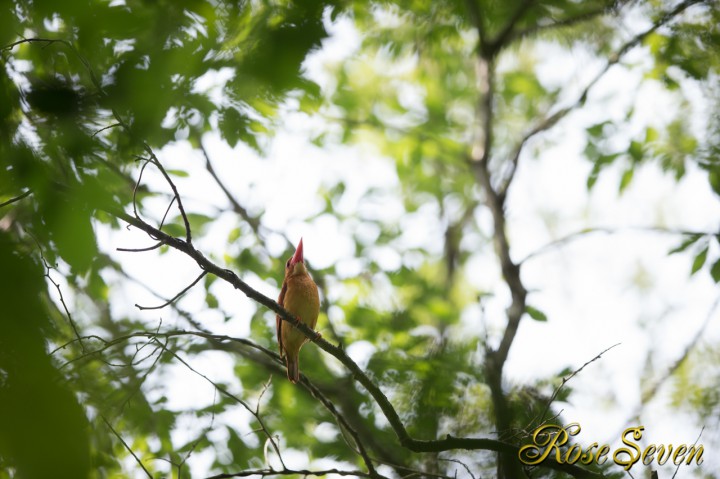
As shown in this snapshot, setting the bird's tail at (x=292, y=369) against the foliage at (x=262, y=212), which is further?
the bird's tail at (x=292, y=369)

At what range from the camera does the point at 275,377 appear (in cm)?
553

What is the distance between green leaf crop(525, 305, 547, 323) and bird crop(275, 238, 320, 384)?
166 centimetres

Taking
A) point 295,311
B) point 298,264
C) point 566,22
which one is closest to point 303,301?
point 295,311

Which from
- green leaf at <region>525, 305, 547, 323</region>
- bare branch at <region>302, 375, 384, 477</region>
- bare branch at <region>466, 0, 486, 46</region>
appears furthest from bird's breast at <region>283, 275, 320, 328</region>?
bare branch at <region>466, 0, 486, 46</region>

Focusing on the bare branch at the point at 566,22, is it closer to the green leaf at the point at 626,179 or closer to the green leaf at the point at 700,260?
the green leaf at the point at 626,179

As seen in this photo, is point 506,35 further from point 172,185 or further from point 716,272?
point 172,185

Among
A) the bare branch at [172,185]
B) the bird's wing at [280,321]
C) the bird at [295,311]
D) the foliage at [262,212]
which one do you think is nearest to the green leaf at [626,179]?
the foliage at [262,212]

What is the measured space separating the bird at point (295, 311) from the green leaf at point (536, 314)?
166cm

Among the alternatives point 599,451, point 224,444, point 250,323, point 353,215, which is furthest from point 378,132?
point 599,451

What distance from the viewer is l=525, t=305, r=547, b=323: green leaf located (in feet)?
14.7

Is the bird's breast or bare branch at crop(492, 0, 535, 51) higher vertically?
bare branch at crop(492, 0, 535, 51)

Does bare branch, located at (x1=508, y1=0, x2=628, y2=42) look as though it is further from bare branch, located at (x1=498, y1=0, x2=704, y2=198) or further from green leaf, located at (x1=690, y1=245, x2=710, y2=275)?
green leaf, located at (x1=690, y1=245, x2=710, y2=275)

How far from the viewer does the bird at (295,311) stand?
468 centimetres

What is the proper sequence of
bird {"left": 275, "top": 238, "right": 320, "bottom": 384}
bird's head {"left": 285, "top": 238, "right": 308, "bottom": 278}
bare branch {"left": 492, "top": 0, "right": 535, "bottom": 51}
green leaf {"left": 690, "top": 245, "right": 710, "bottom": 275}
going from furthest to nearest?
bird's head {"left": 285, "top": 238, "right": 308, "bottom": 278}
bird {"left": 275, "top": 238, "right": 320, "bottom": 384}
bare branch {"left": 492, "top": 0, "right": 535, "bottom": 51}
green leaf {"left": 690, "top": 245, "right": 710, "bottom": 275}
